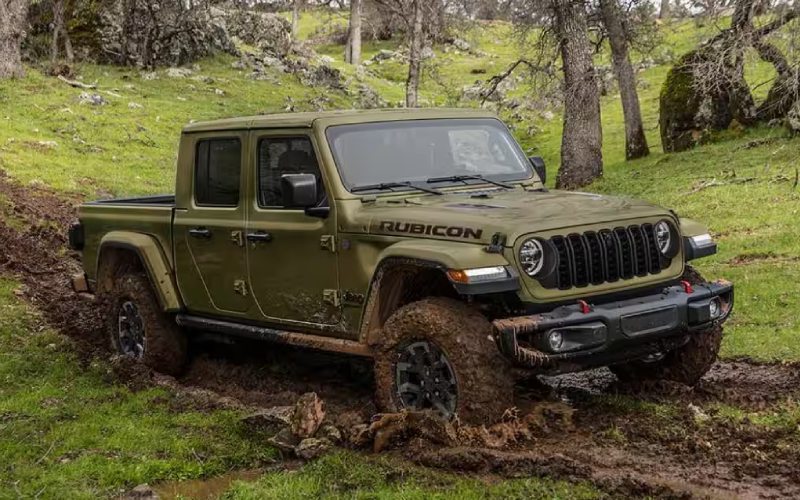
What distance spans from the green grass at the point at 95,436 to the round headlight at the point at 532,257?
1939 mm

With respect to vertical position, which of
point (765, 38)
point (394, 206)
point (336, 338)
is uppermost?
point (765, 38)

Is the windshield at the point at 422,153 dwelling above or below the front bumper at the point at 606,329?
above

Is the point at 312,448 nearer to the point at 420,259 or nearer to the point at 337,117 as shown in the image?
the point at 420,259

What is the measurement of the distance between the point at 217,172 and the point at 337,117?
1264mm

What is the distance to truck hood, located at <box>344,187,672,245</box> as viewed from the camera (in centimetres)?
604

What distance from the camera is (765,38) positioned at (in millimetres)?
21234

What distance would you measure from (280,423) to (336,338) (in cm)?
75

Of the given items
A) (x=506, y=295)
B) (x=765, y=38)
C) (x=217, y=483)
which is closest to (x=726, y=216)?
(x=765, y=38)

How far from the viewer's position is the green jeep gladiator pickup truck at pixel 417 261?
5.93m

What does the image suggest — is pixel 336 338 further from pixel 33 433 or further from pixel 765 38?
pixel 765 38

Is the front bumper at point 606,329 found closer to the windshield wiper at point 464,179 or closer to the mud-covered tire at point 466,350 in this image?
the mud-covered tire at point 466,350

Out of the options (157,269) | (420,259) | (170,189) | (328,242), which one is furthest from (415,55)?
(420,259)

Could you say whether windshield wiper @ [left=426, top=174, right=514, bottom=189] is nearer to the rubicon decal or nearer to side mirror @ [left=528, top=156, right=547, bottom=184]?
side mirror @ [left=528, top=156, right=547, bottom=184]

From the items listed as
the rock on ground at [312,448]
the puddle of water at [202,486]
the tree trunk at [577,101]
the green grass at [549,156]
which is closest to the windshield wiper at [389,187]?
the rock on ground at [312,448]
